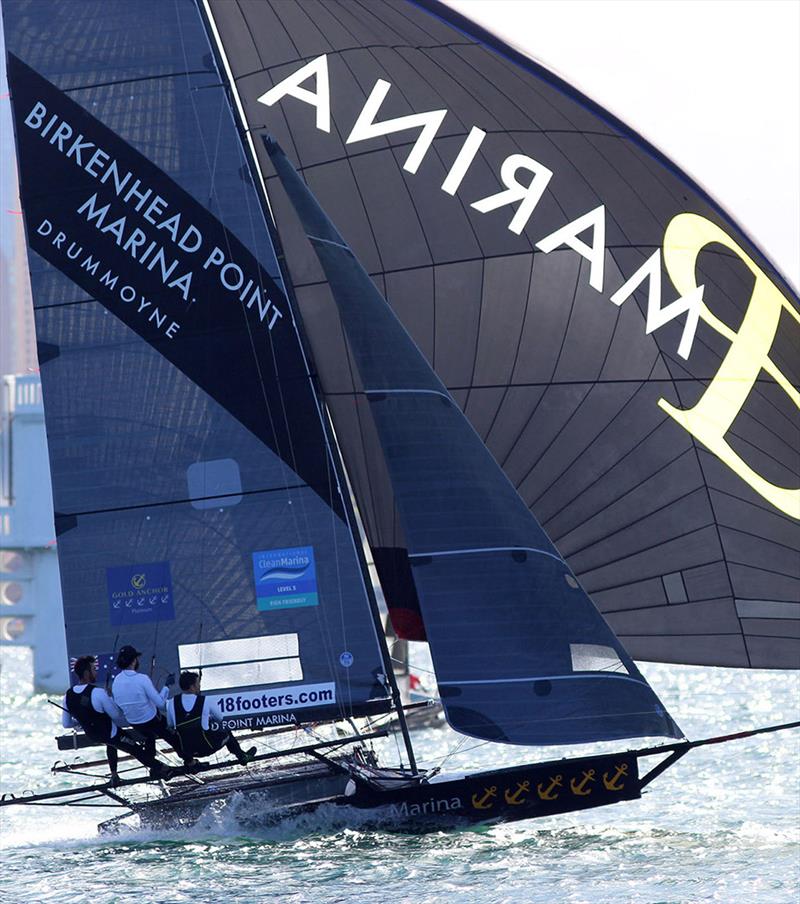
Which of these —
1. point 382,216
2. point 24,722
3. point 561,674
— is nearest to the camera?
point 561,674

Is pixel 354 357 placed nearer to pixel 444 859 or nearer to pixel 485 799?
pixel 485 799

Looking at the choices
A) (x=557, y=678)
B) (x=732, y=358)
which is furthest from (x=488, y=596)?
(x=732, y=358)

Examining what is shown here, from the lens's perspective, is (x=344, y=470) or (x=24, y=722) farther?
(x=24, y=722)

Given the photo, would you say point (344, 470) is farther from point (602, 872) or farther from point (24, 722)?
point (24, 722)

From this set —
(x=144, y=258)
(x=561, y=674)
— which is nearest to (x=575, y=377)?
(x=561, y=674)

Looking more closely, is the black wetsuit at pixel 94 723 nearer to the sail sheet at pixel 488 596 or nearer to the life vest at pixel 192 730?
the life vest at pixel 192 730

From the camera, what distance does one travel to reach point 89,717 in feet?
33.8

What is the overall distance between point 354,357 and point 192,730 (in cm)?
283

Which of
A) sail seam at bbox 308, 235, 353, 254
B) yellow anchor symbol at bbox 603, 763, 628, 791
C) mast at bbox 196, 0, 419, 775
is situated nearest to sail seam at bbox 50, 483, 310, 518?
mast at bbox 196, 0, 419, 775

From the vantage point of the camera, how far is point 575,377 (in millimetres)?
10852

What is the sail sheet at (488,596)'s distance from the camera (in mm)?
9883

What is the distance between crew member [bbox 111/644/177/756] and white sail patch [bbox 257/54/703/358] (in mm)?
4190

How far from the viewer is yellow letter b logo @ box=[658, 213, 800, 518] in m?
10.6

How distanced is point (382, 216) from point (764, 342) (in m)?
2.99
